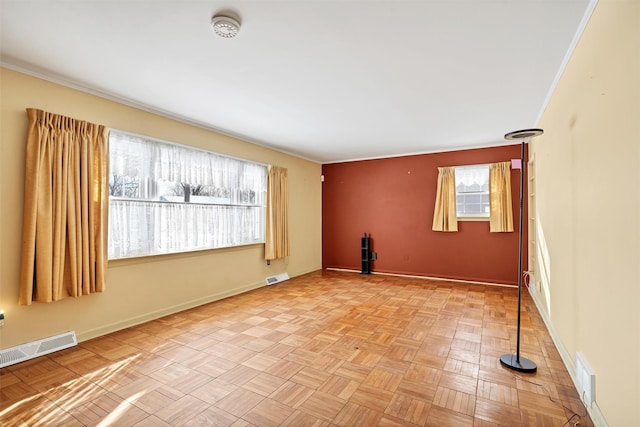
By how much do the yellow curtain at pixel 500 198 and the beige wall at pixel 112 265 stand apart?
387 centimetres

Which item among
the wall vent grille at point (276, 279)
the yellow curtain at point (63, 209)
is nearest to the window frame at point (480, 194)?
the wall vent grille at point (276, 279)

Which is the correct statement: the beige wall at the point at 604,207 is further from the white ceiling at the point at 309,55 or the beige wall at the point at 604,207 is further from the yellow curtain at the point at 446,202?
the yellow curtain at the point at 446,202

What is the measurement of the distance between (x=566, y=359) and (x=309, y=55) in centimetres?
313

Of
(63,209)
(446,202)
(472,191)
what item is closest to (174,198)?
(63,209)

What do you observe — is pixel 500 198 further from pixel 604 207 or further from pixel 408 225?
pixel 604 207

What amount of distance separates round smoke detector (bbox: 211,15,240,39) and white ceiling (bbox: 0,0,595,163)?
0.06 meters

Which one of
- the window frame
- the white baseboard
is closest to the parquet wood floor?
the white baseboard

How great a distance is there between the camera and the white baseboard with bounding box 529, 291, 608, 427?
5.32 feet

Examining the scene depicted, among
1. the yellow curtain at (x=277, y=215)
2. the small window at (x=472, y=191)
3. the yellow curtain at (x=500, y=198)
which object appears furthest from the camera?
the small window at (x=472, y=191)

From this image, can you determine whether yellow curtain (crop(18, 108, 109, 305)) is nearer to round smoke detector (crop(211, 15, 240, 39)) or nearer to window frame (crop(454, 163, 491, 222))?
round smoke detector (crop(211, 15, 240, 39))

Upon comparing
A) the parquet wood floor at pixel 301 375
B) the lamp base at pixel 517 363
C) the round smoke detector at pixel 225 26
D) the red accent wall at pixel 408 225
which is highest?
the round smoke detector at pixel 225 26

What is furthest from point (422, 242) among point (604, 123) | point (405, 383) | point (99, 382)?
point (99, 382)

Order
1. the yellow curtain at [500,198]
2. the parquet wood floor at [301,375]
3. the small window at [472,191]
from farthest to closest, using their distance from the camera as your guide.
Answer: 1. the small window at [472,191]
2. the yellow curtain at [500,198]
3. the parquet wood floor at [301,375]

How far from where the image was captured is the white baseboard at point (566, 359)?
1622 millimetres
